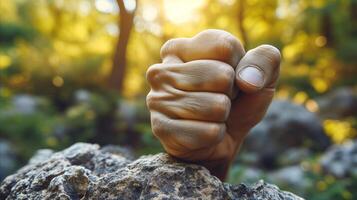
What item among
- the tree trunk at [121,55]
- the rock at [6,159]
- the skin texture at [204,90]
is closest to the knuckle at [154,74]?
the skin texture at [204,90]

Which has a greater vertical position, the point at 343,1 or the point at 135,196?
the point at 135,196

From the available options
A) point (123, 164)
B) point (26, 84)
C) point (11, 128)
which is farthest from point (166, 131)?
point (26, 84)

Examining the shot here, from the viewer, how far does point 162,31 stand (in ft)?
36.6

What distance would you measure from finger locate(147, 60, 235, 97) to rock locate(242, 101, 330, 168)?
6.91 metres

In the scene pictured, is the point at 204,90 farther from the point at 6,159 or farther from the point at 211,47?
the point at 6,159

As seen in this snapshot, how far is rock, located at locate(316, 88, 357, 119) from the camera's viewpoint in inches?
428

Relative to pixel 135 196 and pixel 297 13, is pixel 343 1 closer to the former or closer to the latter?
pixel 297 13

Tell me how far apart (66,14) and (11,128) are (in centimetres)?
756

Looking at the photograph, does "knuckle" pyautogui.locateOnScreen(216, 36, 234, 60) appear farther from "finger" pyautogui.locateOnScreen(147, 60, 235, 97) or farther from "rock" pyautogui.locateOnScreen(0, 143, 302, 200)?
"rock" pyautogui.locateOnScreen(0, 143, 302, 200)

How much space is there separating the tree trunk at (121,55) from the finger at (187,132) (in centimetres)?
689

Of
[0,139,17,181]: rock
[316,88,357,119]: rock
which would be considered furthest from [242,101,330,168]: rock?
[0,139,17,181]: rock

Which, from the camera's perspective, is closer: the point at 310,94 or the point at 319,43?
the point at 310,94

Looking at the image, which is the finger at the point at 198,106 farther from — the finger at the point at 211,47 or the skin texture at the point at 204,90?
the finger at the point at 211,47

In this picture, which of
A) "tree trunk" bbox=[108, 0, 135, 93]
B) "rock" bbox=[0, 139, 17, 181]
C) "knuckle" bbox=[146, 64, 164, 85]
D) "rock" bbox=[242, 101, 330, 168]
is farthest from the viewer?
"rock" bbox=[242, 101, 330, 168]
